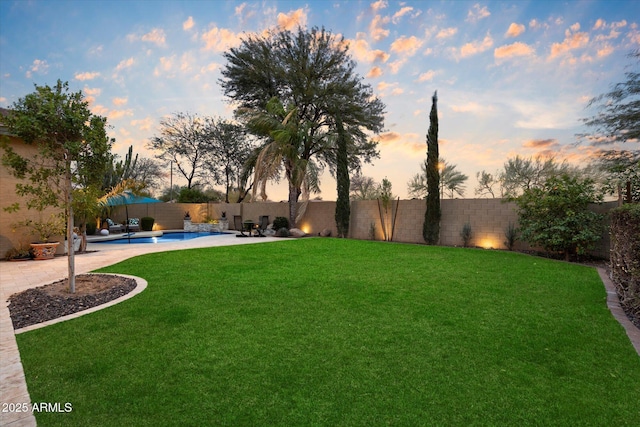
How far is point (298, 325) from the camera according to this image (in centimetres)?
349

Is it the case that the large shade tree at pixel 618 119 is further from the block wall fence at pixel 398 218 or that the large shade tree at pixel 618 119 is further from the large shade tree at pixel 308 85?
the large shade tree at pixel 308 85

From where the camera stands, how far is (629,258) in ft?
13.4

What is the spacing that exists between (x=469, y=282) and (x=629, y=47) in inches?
611

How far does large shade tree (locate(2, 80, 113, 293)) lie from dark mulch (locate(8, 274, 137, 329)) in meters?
0.32

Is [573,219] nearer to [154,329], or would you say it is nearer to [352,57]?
[154,329]

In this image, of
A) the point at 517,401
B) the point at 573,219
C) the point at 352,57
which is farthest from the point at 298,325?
the point at 352,57

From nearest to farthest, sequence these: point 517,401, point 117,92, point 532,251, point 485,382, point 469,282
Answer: point 517,401 → point 485,382 → point 469,282 → point 532,251 → point 117,92

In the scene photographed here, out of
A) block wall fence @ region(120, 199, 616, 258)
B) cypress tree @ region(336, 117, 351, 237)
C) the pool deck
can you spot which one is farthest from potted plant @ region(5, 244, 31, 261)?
cypress tree @ region(336, 117, 351, 237)

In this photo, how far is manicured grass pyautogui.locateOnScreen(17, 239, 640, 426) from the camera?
6.61 feet

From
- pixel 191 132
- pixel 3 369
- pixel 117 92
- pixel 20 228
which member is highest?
pixel 191 132

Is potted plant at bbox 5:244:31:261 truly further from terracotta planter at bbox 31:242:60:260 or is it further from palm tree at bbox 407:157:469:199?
palm tree at bbox 407:157:469:199

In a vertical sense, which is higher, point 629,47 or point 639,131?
point 629,47

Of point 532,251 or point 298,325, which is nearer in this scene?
point 298,325

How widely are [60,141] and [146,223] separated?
15615mm
